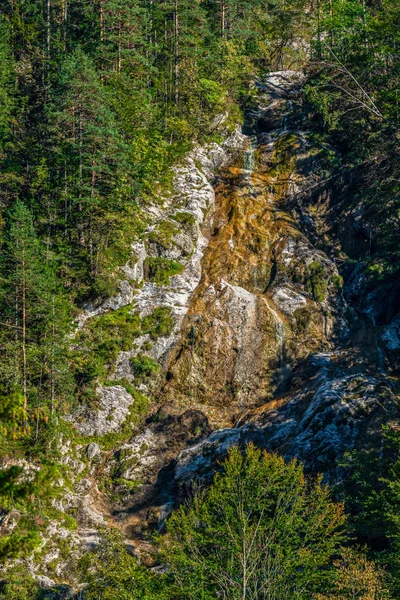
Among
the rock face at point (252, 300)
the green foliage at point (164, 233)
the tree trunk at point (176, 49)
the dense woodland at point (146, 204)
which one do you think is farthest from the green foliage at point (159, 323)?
the tree trunk at point (176, 49)

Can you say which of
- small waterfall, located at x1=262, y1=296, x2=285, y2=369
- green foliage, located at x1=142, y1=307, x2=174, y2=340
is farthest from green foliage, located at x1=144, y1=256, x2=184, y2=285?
small waterfall, located at x1=262, y1=296, x2=285, y2=369

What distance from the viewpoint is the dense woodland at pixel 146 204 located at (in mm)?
14117

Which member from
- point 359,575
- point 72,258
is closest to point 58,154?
point 72,258

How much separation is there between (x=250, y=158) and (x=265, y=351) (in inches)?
718

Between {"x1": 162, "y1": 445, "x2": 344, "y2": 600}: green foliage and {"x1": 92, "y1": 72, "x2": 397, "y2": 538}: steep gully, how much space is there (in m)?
6.78

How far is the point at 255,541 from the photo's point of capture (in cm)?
1449

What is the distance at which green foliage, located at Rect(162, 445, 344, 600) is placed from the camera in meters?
13.5

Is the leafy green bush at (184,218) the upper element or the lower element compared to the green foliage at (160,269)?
upper

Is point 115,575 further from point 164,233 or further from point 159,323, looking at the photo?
point 164,233

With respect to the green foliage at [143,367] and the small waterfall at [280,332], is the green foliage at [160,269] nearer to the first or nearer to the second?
the green foliage at [143,367]

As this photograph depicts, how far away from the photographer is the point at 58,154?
35344 millimetres

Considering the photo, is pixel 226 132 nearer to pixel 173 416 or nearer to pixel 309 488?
pixel 173 416

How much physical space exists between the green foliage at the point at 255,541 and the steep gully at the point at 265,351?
22.2 feet

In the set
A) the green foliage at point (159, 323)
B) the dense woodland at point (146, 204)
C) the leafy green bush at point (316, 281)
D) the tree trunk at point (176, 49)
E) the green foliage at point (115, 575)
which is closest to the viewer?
the dense woodland at point (146, 204)
